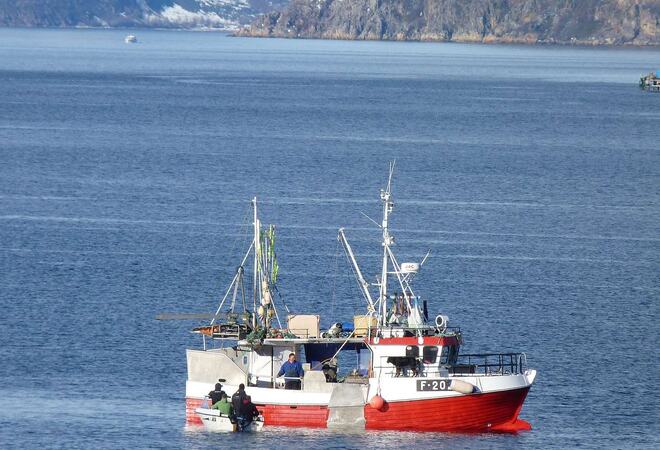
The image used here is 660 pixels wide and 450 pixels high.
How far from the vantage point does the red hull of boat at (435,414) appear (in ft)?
209

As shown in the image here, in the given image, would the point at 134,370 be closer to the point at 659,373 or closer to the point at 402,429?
the point at 402,429

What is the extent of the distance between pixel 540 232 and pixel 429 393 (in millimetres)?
60203

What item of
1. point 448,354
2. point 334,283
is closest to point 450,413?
point 448,354

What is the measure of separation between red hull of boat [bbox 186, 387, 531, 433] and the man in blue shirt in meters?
0.90

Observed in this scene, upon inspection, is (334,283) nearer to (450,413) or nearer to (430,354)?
(430,354)

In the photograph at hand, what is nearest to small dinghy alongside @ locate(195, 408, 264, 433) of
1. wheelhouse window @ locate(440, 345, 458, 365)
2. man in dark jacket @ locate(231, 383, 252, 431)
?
man in dark jacket @ locate(231, 383, 252, 431)

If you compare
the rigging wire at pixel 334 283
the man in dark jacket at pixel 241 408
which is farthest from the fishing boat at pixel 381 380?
the rigging wire at pixel 334 283

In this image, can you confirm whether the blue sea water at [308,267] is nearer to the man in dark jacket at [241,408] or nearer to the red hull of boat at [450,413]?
the red hull of boat at [450,413]

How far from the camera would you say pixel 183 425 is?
217ft

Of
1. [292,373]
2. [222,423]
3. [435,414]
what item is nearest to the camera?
[435,414]

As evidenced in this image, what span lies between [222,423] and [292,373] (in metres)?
3.46

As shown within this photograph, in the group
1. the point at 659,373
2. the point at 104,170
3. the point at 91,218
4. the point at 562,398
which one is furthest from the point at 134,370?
the point at 104,170

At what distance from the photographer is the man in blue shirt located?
64.6 m

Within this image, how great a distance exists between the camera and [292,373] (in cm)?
6469
